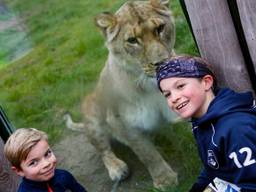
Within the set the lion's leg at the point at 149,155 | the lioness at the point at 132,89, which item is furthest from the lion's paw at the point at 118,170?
the lion's leg at the point at 149,155

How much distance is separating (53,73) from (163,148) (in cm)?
105

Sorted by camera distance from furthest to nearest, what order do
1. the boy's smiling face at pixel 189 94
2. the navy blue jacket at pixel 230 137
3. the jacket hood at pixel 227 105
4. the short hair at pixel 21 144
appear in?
the short hair at pixel 21 144, the boy's smiling face at pixel 189 94, the jacket hood at pixel 227 105, the navy blue jacket at pixel 230 137

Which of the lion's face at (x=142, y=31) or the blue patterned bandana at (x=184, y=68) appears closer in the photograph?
the blue patterned bandana at (x=184, y=68)

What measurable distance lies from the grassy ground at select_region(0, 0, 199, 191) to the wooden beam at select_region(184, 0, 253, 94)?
936mm

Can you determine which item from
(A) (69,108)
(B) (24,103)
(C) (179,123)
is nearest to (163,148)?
(C) (179,123)

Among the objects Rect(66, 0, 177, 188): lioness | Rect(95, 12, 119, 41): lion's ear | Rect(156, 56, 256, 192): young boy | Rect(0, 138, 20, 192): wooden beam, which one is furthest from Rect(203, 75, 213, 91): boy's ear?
Rect(0, 138, 20, 192): wooden beam

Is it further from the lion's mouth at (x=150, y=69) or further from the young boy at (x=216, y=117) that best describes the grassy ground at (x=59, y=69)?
the young boy at (x=216, y=117)

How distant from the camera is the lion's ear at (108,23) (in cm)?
401

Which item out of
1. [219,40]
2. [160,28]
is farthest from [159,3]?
[219,40]

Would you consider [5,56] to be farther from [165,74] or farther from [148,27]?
[165,74]

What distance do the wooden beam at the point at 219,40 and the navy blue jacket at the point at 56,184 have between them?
1076mm

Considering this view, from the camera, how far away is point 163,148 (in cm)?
455

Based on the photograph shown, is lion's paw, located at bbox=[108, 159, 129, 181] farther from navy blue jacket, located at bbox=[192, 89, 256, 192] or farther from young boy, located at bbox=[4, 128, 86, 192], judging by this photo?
navy blue jacket, located at bbox=[192, 89, 256, 192]

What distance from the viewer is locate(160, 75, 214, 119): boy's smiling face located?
2.90 meters
